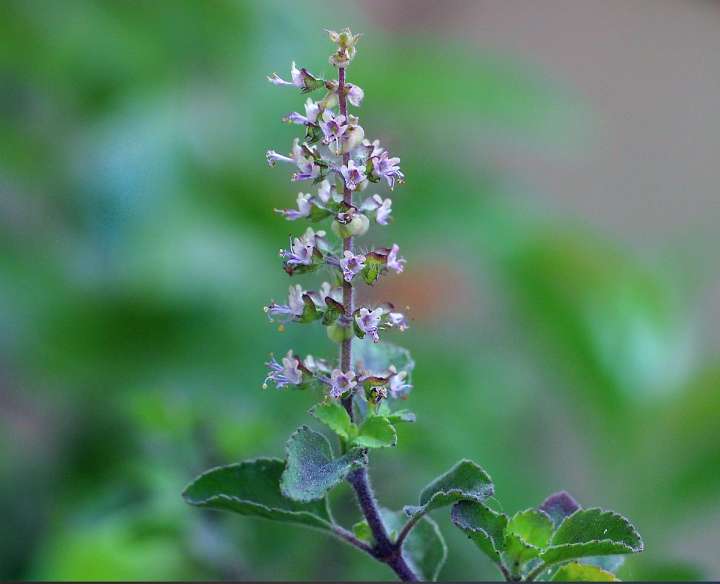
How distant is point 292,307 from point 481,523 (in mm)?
91

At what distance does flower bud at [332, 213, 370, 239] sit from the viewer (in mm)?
298

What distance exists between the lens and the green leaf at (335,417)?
30 centimetres

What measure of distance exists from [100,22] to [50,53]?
0.09m

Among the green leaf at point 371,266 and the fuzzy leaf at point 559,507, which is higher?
the green leaf at point 371,266

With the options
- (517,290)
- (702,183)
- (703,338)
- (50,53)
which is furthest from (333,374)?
(702,183)

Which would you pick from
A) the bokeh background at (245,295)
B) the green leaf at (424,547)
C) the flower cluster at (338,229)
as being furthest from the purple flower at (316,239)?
the bokeh background at (245,295)

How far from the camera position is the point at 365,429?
0.31 meters

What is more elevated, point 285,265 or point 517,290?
point 517,290

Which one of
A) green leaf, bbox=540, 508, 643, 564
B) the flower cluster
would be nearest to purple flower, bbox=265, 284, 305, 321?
the flower cluster

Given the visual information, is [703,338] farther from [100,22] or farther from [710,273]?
[100,22]

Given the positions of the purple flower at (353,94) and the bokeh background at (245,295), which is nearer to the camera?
the purple flower at (353,94)

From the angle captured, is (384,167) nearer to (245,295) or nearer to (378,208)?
(378,208)

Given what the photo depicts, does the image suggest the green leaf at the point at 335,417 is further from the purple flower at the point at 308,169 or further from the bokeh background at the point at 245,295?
the bokeh background at the point at 245,295

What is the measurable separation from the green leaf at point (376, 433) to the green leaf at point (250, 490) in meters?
0.03
